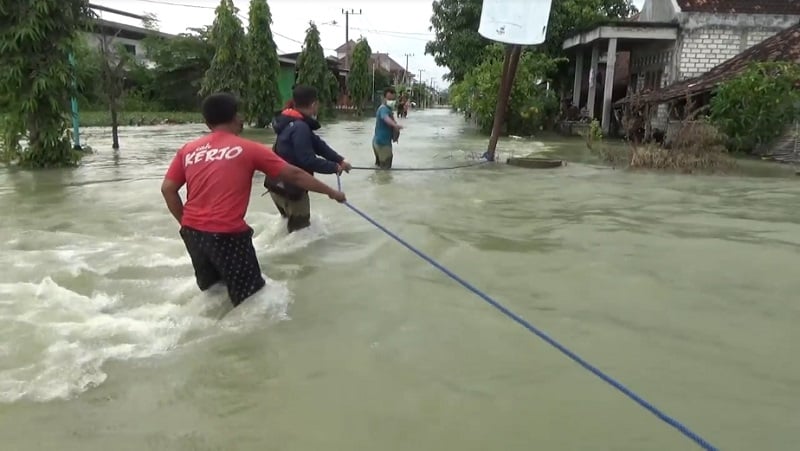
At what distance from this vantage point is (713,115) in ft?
49.4

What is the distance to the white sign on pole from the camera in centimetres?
1198

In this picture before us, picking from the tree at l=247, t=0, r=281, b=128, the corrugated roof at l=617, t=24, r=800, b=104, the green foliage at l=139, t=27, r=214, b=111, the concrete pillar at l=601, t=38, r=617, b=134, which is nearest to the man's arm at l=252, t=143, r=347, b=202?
the corrugated roof at l=617, t=24, r=800, b=104

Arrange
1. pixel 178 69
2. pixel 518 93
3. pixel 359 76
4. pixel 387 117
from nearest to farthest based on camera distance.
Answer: pixel 387 117
pixel 518 93
pixel 178 69
pixel 359 76

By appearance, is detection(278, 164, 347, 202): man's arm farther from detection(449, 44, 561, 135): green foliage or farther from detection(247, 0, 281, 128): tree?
detection(247, 0, 281, 128): tree

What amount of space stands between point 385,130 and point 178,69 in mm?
26344

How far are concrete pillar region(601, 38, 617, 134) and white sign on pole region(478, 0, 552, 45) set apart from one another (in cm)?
927

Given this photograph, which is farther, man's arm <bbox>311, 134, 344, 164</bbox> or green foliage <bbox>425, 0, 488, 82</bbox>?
green foliage <bbox>425, 0, 488, 82</bbox>

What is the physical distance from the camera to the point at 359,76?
1751 inches

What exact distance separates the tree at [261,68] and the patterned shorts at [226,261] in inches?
943

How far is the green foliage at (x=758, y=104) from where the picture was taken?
14.2 meters

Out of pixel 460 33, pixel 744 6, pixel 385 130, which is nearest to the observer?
pixel 385 130

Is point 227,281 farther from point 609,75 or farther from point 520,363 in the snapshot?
point 609,75

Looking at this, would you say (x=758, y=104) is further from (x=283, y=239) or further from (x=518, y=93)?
(x=283, y=239)

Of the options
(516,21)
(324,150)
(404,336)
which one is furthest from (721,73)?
(404,336)
